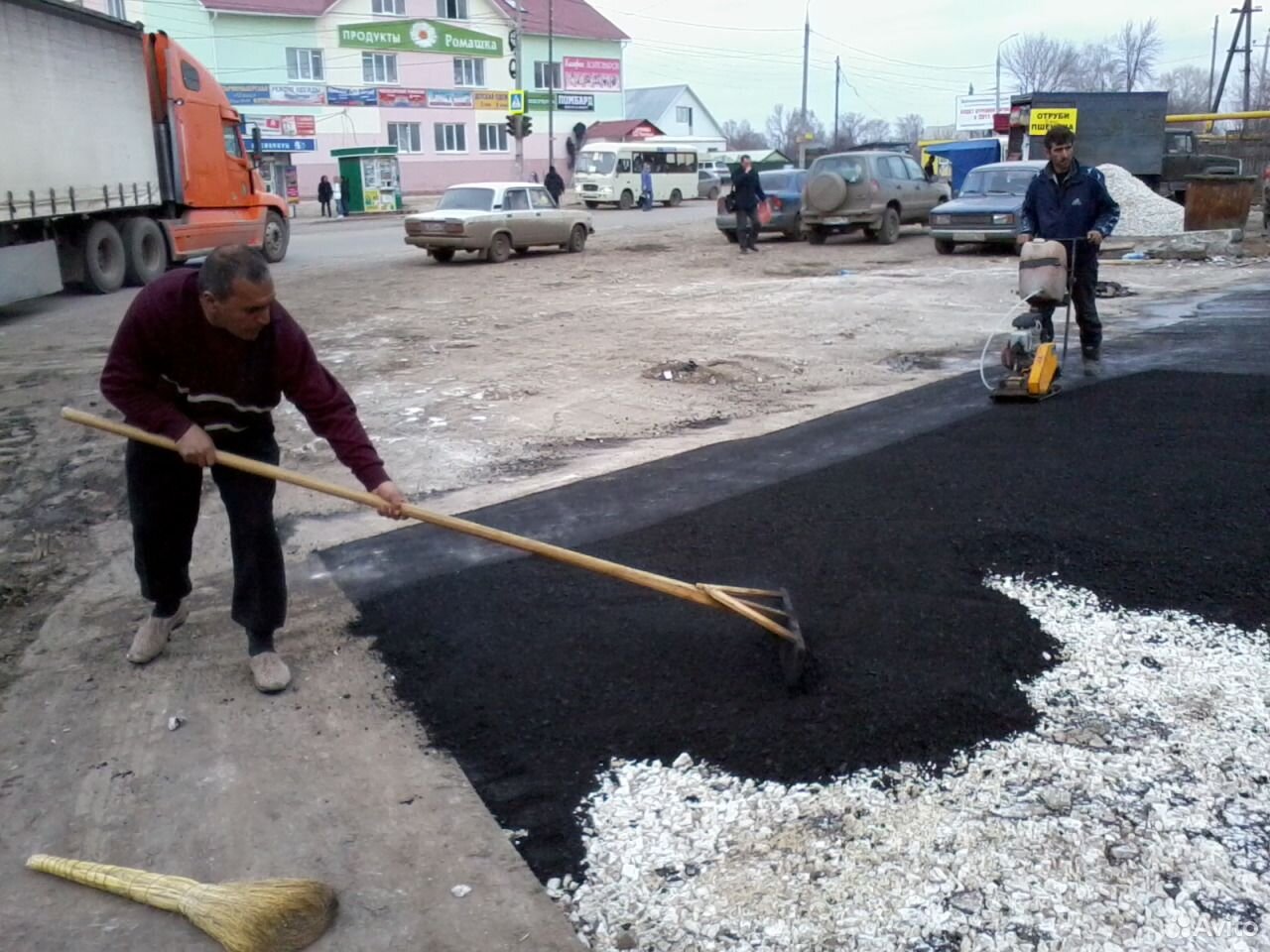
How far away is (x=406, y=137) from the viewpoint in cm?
5350

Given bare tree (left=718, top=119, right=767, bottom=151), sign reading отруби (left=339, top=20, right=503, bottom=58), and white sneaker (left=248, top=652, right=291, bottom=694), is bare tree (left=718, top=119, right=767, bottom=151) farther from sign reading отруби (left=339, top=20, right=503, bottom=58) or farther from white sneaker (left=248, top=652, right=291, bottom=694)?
white sneaker (left=248, top=652, right=291, bottom=694)

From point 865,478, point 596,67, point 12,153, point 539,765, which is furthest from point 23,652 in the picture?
point 596,67

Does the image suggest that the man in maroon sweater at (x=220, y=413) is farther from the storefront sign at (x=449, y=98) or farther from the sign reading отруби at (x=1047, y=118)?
the storefront sign at (x=449, y=98)

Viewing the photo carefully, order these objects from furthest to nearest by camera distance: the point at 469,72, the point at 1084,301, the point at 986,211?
the point at 469,72
the point at 986,211
the point at 1084,301

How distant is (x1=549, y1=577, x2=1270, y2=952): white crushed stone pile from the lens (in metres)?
2.52

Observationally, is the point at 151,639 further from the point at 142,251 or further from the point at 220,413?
the point at 142,251

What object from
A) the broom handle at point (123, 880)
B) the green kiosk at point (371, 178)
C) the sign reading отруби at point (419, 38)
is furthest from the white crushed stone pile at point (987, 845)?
the sign reading отруби at point (419, 38)

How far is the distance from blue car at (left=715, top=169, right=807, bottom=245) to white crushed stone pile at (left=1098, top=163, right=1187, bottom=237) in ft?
18.2

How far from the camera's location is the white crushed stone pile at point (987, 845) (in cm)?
252

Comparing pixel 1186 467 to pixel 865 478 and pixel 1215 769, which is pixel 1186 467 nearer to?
pixel 865 478

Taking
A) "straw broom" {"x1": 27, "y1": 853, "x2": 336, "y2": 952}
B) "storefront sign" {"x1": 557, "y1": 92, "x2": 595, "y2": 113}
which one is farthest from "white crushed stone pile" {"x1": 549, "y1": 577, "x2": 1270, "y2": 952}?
"storefront sign" {"x1": 557, "y1": 92, "x2": 595, "y2": 113}

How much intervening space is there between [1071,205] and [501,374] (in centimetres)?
457

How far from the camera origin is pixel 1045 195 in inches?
309

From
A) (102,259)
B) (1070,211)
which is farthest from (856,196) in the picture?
(1070,211)
